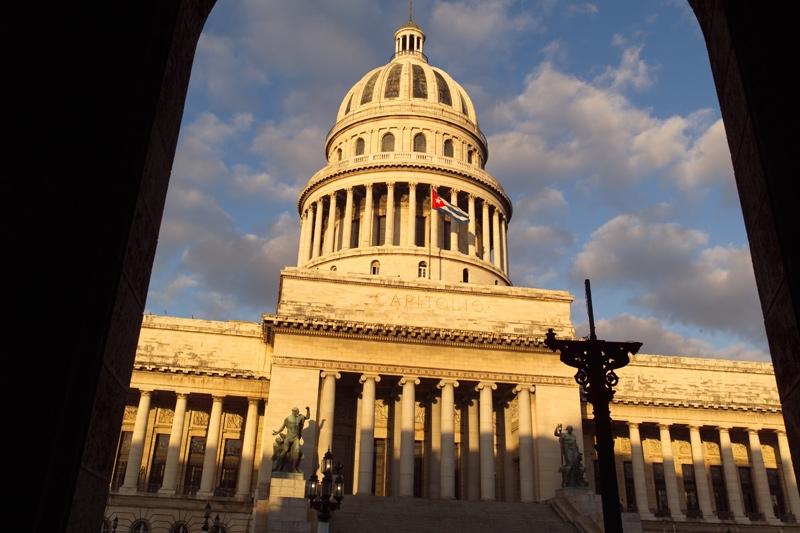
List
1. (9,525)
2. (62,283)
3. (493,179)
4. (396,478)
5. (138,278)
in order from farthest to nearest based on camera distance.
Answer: (493,179)
(396,478)
(138,278)
(62,283)
(9,525)

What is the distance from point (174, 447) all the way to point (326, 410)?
9829 millimetres

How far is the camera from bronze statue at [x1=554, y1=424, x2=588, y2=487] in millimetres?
33625

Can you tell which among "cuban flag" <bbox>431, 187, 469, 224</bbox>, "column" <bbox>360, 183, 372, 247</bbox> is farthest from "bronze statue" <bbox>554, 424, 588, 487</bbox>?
"column" <bbox>360, 183, 372, 247</bbox>

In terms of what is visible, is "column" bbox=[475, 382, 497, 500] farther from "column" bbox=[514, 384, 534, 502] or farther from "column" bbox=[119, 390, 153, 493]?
"column" bbox=[119, 390, 153, 493]

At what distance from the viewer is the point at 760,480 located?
46.2 metres

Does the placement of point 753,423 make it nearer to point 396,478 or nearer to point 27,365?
point 396,478

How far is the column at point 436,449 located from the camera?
3806 cm

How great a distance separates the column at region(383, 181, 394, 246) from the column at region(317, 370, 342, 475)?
63.0ft

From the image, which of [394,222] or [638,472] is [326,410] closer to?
[638,472]

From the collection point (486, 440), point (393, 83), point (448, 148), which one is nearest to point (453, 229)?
point (448, 148)

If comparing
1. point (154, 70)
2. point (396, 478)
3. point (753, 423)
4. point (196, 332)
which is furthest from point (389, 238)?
point (154, 70)

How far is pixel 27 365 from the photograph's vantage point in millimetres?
5035

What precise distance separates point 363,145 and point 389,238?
1211cm

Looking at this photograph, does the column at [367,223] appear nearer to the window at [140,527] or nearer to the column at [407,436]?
the column at [407,436]
